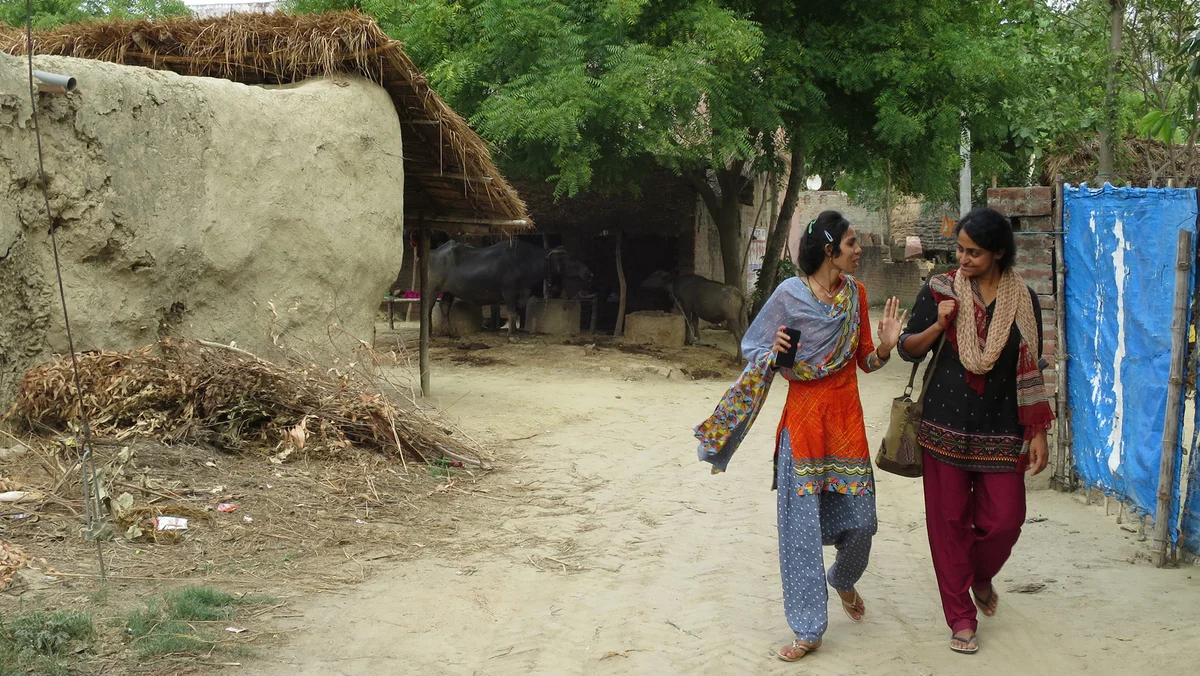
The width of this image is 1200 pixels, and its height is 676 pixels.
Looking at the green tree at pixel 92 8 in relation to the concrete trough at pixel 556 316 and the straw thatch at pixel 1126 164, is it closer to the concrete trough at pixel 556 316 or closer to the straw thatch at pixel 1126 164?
the concrete trough at pixel 556 316

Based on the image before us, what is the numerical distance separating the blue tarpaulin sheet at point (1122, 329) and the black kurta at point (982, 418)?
126cm

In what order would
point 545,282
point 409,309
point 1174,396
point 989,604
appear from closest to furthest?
point 989,604 < point 1174,396 < point 545,282 < point 409,309

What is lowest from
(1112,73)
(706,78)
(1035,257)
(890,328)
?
(890,328)

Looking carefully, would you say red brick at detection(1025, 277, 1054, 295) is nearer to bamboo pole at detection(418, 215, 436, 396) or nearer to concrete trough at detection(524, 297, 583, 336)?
bamboo pole at detection(418, 215, 436, 396)

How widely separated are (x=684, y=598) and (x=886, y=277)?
22911 mm

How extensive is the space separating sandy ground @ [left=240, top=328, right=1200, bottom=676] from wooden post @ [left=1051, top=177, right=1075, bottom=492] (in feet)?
0.76

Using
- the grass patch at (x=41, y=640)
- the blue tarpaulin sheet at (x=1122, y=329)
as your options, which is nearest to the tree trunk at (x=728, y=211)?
the blue tarpaulin sheet at (x=1122, y=329)

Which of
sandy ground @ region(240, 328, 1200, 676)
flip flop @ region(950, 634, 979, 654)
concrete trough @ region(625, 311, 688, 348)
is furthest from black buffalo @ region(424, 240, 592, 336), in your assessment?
flip flop @ region(950, 634, 979, 654)

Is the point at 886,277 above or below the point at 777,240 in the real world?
below

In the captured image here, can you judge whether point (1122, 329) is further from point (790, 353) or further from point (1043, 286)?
point (790, 353)

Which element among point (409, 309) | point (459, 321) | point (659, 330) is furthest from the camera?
point (409, 309)

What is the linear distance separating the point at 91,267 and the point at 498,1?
5.87 metres

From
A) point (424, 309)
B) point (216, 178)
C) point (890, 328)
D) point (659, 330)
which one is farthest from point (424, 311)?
point (890, 328)

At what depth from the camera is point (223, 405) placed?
6.15 m
